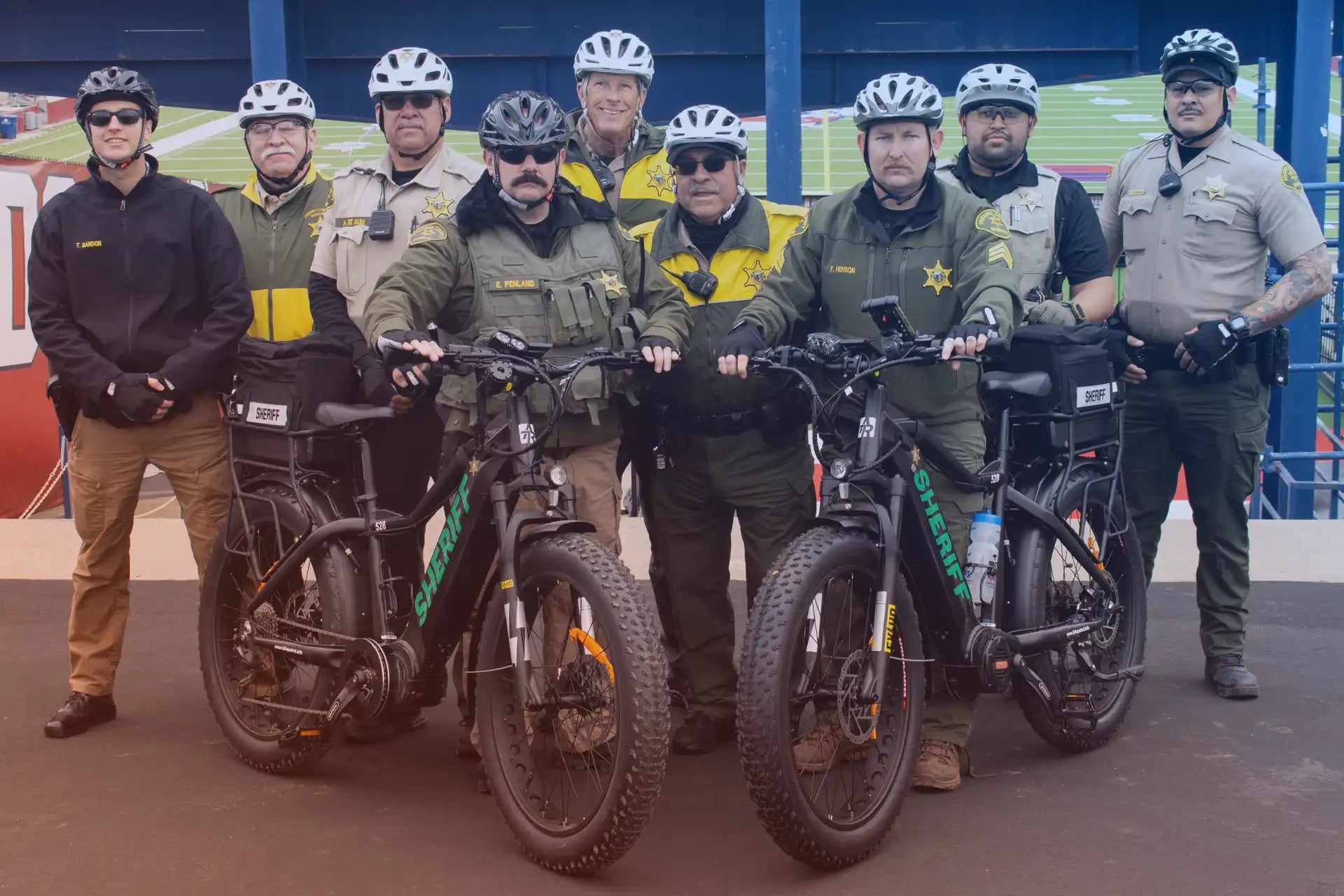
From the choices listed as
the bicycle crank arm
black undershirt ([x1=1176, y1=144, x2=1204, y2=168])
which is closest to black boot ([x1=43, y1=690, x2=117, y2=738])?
the bicycle crank arm

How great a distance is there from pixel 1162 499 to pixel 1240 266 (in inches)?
36.3

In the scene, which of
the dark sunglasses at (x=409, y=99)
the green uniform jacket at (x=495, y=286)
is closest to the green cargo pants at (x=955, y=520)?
the green uniform jacket at (x=495, y=286)

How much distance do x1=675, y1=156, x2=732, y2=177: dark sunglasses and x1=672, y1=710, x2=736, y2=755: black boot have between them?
5.99 ft

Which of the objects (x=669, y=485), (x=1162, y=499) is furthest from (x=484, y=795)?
(x=1162, y=499)

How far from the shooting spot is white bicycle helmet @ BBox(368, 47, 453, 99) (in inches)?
197

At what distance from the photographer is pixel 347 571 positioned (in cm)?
446

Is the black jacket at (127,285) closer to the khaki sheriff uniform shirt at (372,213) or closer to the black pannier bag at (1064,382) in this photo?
the khaki sheriff uniform shirt at (372,213)

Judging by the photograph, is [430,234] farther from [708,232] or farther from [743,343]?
[743,343]

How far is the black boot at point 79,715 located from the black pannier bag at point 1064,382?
3386 millimetres

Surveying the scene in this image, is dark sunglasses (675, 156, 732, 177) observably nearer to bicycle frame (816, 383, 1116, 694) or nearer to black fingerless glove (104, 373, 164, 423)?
bicycle frame (816, 383, 1116, 694)

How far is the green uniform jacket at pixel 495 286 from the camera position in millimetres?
4387

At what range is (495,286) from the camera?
442cm

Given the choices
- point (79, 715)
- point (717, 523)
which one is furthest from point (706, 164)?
point (79, 715)

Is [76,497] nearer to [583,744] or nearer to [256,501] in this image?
[256,501]
